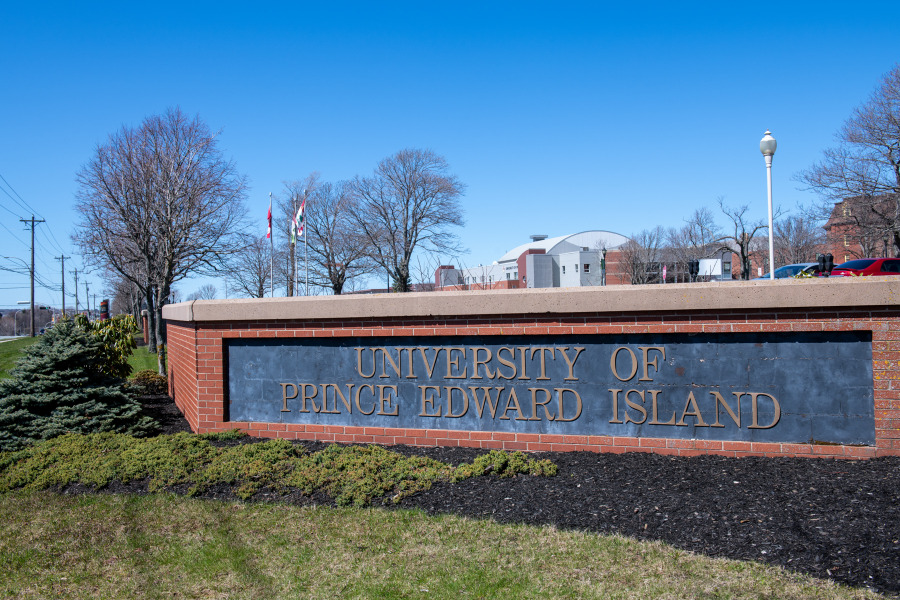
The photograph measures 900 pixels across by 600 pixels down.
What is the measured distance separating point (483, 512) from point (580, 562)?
41.0 inches

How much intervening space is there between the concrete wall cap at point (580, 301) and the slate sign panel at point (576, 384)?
1.00ft

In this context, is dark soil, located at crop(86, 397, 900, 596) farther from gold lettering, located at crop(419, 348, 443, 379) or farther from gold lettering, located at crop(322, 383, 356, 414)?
gold lettering, located at crop(322, 383, 356, 414)

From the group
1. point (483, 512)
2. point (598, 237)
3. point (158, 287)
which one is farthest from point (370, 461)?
point (598, 237)

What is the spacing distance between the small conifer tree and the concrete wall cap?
1488 mm

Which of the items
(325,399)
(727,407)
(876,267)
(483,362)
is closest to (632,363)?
(727,407)

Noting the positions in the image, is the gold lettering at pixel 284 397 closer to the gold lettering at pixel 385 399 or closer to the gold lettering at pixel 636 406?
the gold lettering at pixel 385 399

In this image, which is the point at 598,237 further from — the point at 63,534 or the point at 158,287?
the point at 63,534

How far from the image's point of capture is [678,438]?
6.23m

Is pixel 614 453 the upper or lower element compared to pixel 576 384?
lower

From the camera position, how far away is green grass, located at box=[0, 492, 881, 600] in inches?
Answer: 145

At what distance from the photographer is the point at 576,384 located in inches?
258

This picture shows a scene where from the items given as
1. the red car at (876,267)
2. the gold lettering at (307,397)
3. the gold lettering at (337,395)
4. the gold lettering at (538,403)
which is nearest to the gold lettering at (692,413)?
the gold lettering at (538,403)

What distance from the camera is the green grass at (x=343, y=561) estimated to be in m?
3.68

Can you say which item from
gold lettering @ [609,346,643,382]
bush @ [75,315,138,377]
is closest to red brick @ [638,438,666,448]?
gold lettering @ [609,346,643,382]
